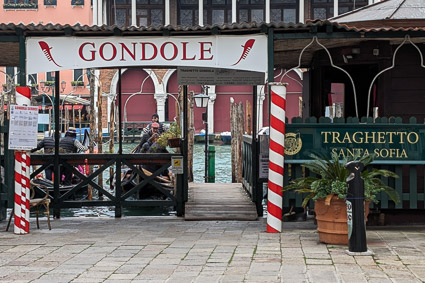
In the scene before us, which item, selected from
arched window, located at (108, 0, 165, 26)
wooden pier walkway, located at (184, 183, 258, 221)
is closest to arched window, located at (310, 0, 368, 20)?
arched window, located at (108, 0, 165, 26)

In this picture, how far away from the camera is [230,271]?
287 inches

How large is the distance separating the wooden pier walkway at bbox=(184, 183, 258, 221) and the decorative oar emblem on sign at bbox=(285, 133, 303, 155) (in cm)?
187

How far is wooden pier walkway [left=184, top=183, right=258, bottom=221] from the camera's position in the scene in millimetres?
11969

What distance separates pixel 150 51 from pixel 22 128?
1.89 meters

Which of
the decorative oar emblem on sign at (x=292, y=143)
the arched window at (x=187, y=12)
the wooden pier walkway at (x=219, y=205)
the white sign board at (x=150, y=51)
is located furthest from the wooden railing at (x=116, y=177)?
the arched window at (x=187, y=12)

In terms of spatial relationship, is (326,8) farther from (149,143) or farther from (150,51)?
(150,51)

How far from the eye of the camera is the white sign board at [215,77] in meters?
12.1

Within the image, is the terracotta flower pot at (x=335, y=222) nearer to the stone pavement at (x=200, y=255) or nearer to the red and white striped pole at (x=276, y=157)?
the stone pavement at (x=200, y=255)

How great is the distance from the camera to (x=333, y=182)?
29.2 feet

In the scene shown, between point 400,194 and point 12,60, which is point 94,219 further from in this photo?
point 400,194

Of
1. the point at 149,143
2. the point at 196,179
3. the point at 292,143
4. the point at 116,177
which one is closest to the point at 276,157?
the point at 292,143

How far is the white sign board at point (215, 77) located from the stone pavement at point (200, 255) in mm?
2265

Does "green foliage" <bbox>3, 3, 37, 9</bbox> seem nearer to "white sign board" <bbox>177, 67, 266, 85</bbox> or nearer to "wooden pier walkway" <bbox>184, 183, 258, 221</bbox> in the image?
"wooden pier walkway" <bbox>184, 183, 258, 221</bbox>

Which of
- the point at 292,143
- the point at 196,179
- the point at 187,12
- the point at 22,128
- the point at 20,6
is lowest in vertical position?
the point at 196,179
